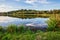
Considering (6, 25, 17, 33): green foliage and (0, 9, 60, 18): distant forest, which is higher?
(0, 9, 60, 18): distant forest

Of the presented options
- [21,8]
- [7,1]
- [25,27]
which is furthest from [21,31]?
[7,1]

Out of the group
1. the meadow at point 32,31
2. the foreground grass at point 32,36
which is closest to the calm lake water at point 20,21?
the meadow at point 32,31

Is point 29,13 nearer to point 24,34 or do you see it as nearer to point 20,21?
point 20,21

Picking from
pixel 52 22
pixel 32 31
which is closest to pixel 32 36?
pixel 32 31

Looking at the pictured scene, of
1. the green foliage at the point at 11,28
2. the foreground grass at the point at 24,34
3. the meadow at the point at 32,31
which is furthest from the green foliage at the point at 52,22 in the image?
the green foliage at the point at 11,28

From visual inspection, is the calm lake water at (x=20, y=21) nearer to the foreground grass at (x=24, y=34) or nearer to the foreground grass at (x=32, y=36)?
the foreground grass at (x=24, y=34)

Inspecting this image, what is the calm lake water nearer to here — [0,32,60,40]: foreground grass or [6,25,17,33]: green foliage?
[6,25,17,33]: green foliage

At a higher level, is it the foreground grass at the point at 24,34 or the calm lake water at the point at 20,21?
the calm lake water at the point at 20,21

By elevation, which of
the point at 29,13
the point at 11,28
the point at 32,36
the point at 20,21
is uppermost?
the point at 29,13

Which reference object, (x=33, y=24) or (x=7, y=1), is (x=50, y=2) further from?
(x=7, y=1)

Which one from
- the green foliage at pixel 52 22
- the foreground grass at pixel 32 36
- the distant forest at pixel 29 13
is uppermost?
the distant forest at pixel 29 13

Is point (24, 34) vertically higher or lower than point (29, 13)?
lower

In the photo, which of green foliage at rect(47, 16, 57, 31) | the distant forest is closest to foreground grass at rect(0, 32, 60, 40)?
green foliage at rect(47, 16, 57, 31)

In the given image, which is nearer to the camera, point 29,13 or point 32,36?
point 32,36
